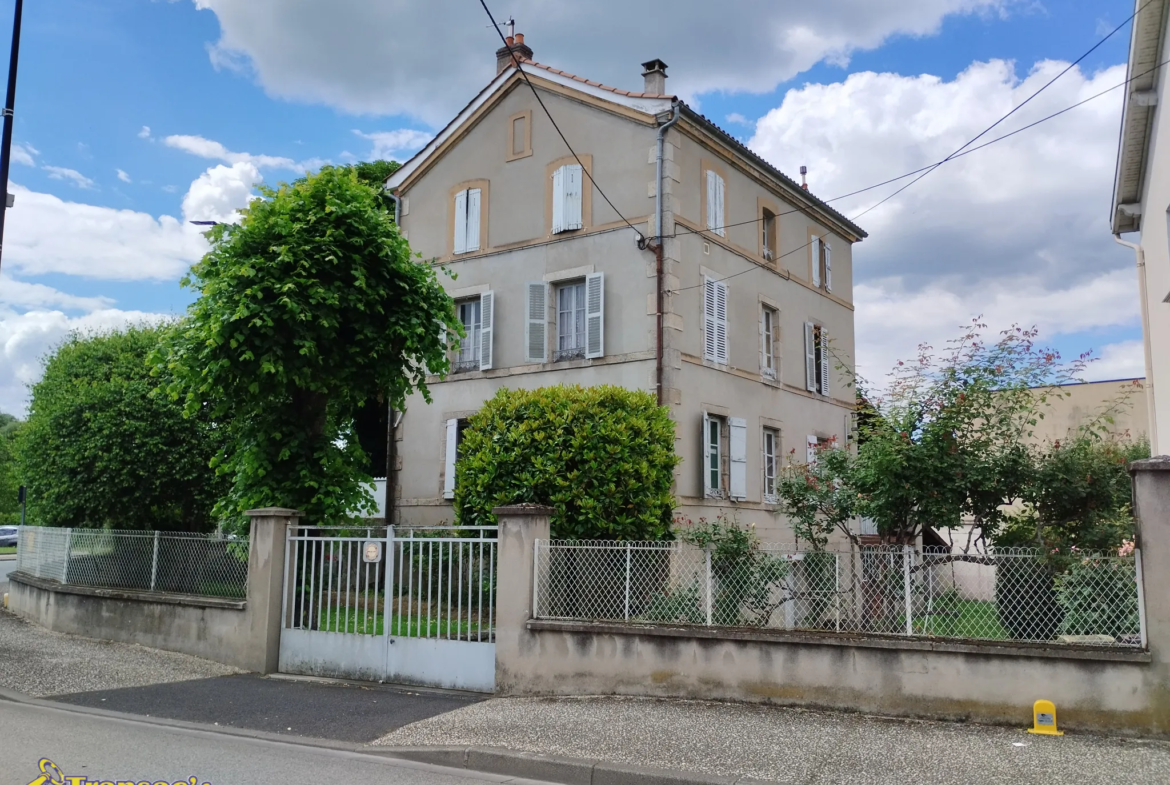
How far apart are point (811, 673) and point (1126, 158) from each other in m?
10.2

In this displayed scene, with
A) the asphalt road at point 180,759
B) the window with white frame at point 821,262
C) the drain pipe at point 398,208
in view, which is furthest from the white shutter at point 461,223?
the asphalt road at point 180,759

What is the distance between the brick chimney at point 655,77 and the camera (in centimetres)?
1741

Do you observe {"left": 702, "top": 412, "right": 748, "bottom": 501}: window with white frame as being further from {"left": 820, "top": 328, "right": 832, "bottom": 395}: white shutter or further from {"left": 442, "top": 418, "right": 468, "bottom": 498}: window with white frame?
{"left": 442, "top": 418, "right": 468, "bottom": 498}: window with white frame

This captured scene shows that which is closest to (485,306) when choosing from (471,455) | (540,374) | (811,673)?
(540,374)

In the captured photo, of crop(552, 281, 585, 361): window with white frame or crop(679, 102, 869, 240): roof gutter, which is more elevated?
crop(679, 102, 869, 240): roof gutter

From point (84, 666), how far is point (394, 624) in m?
4.18

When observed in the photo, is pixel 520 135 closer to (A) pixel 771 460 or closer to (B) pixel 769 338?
(B) pixel 769 338

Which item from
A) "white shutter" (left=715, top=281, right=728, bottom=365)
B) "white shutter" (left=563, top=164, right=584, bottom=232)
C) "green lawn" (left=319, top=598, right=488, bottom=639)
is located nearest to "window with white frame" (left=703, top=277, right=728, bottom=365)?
"white shutter" (left=715, top=281, right=728, bottom=365)

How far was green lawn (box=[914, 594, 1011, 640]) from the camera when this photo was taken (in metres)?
7.75

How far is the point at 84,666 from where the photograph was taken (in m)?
11.3

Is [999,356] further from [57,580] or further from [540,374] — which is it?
[57,580]

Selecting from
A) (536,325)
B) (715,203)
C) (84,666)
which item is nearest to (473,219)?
(536,325)

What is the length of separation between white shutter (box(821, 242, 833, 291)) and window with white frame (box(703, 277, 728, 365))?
4.95 metres

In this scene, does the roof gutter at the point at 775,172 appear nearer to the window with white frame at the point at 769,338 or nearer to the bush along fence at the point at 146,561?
the window with white frame at the point at 769,338
